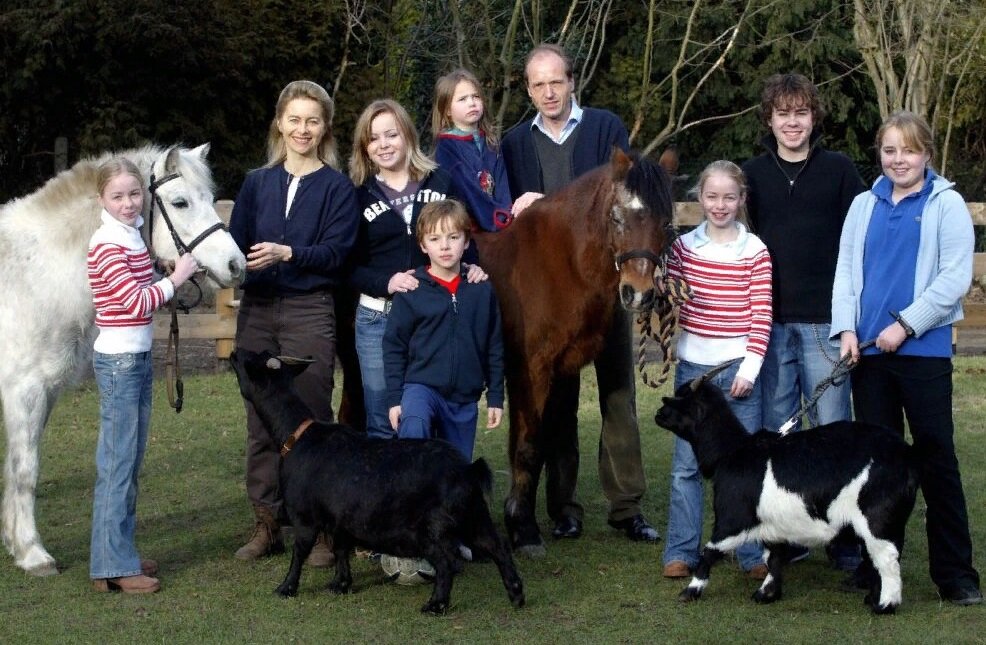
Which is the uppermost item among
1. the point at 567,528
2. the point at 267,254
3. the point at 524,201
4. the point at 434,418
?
the point at 524,201

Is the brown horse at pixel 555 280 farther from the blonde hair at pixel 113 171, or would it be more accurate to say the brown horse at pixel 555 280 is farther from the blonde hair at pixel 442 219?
the blonde hair at pixel 113 171

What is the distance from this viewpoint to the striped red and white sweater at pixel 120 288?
521 centimetres

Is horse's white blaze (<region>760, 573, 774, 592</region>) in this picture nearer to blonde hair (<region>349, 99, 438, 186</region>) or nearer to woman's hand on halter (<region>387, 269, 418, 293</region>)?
woman's hand on halter (<region>387, 269, 418, 293</region>)

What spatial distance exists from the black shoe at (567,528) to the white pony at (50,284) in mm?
2331

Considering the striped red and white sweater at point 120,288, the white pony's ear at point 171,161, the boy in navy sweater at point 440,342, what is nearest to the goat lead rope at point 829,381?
the boy in navy sweater at point 440,342

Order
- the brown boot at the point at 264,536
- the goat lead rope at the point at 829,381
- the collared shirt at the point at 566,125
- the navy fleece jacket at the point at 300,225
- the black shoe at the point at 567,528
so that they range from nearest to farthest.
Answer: the goat lead rope at the point at 829,381 → the navy fleece jacket at the point at 300,225 → the brown boot at the point at 264,536 → the collared shirt at the point at 566,125 → the black shoe at the point at 567,528

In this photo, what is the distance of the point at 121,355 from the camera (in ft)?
17.4

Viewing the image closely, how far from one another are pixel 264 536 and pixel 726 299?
265cm

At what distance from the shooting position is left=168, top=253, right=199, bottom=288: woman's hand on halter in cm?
533

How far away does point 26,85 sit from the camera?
570 inches

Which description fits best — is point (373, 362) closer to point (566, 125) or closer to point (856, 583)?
point (566, 125)

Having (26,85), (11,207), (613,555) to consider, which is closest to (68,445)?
(11,207)

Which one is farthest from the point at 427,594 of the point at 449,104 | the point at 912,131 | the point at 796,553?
the point at 912,131

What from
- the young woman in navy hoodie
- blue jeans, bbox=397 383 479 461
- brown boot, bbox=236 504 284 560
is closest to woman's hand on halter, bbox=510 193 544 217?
the young woman in navy hoodie
